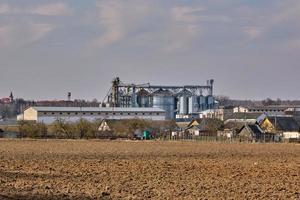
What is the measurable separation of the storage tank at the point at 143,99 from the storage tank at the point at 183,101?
9843 millimetres

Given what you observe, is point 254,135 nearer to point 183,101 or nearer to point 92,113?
point 92,113

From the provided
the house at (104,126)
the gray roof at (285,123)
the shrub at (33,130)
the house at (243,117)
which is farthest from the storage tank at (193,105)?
the shrub at (33,130)

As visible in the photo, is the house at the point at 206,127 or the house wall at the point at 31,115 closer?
the house at the point at 206,127

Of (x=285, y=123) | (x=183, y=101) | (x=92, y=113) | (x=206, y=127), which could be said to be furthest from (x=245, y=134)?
(x=183, y=101)

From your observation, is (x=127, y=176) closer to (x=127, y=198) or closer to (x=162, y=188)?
(x=162, y=188)

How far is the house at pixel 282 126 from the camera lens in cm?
11050

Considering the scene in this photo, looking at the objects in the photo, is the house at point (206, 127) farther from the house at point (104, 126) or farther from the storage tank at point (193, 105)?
the storage tank at point (193, 105)

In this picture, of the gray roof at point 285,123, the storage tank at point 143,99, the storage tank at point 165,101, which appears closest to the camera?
the gray roof at point 285,123

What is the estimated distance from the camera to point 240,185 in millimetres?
23172

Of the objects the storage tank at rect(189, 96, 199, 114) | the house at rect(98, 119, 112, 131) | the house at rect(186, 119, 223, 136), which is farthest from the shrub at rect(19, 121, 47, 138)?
the storage tank at rect(189, 96, 199, 114)

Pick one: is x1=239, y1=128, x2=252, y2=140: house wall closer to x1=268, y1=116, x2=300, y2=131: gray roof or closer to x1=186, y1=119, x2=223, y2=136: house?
x1=268, y1=116, x2=300, y2=131: gray roof

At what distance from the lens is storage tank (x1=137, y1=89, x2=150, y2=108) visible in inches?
6467

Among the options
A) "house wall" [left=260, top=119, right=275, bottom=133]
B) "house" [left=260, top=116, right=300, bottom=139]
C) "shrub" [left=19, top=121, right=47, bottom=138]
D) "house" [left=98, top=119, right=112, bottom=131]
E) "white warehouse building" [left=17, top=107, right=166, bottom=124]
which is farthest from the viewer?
"white warehouse building" [left=17, top=107, right=166, bottom=124]

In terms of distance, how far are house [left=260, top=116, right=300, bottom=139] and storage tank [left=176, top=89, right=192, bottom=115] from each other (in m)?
55.0
